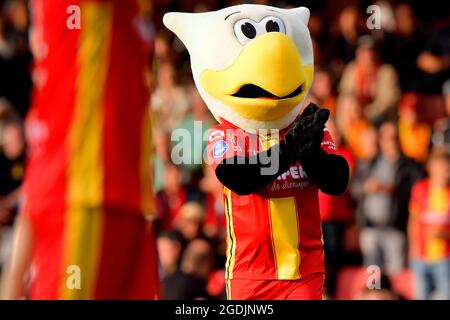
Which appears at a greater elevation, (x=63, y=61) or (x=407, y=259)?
(x=63, y=61)

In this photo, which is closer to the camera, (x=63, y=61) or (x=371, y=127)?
(x=63, y=61)

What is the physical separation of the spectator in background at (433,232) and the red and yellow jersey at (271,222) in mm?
3364

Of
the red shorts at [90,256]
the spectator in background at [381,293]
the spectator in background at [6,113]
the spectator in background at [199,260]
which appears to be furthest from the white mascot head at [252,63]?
the spectator in background at [6,113]

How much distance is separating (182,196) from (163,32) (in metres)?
2.04

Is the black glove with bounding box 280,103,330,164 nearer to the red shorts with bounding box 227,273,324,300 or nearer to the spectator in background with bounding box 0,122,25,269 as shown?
the red shorts with bounding box 227,273,324,300

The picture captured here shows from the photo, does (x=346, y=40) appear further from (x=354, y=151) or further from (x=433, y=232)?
(x=433, y=232)

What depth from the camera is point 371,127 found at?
30.8ft

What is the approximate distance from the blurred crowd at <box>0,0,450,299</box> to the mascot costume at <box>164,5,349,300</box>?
1.62 metres

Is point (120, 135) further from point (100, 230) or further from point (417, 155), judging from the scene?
point (417, 155)

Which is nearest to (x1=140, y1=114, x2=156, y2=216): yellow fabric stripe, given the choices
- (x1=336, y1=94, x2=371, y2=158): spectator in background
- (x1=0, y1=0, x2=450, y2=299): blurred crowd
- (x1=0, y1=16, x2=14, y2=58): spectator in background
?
(x1=0, y1=0, x2=450, y2=299): blurred crowd

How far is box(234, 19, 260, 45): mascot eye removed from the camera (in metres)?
4.95

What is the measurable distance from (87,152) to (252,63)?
2.52 feet
